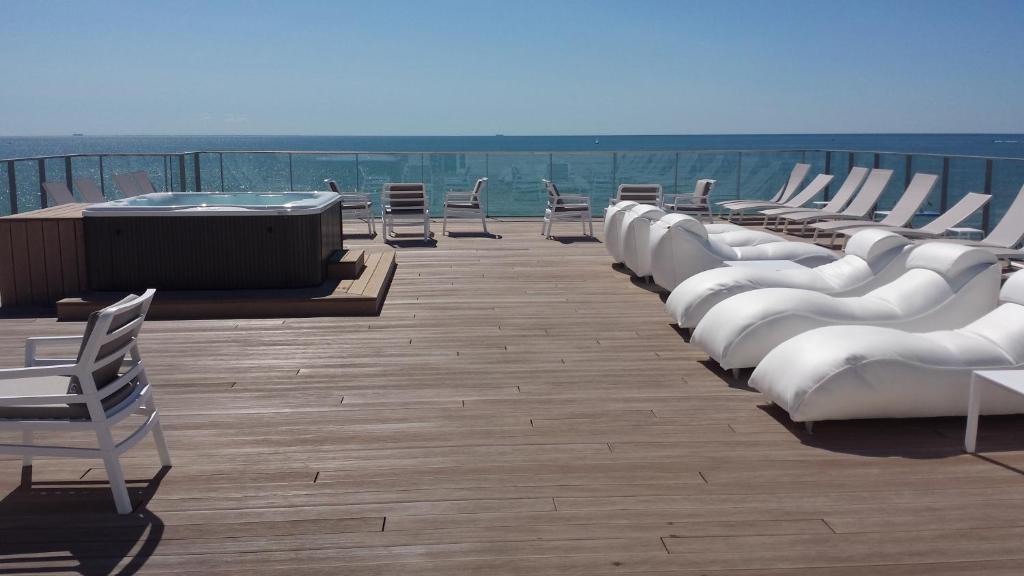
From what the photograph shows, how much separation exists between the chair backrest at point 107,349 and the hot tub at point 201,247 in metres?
3.41

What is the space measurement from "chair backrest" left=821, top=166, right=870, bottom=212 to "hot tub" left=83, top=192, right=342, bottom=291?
687cm

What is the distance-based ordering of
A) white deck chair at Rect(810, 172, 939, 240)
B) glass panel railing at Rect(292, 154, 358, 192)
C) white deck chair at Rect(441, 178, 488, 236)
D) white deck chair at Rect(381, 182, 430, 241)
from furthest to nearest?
glass panel railing at Rect(292, 154, 358, 192)
white deck chair at Rect(441, 178, 488, 236)
white deck chair at Rect(381, 182, 430, 241)
white deck chair at Rect(810, 172, 939, 240)

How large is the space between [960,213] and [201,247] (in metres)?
7.20

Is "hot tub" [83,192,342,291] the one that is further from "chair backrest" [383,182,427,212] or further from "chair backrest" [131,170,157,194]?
"chair backrest" [383,182,427,212]

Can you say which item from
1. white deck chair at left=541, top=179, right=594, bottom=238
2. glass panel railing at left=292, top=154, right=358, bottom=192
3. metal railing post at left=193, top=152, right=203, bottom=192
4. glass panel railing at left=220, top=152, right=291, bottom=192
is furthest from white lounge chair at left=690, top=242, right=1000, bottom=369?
metal railing post at left=193, top=152, right=203, bottom=192

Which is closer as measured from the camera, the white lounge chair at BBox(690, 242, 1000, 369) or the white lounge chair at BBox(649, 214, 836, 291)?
the white lounge chair at BBox(690, 242, 1000, 369)

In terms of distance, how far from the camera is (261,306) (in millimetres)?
6309

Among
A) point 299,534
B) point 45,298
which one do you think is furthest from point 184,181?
point 299,534

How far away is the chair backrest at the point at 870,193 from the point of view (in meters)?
10.3

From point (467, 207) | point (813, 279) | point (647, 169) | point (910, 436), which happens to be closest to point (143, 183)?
point (467, 207)

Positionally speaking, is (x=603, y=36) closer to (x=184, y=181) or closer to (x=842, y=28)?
(x=842, y=28)

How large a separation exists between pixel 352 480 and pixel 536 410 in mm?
1119

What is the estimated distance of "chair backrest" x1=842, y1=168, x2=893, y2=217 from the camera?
10.3 m

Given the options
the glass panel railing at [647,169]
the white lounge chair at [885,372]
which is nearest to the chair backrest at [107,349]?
the white lounge chair at [885,372]
